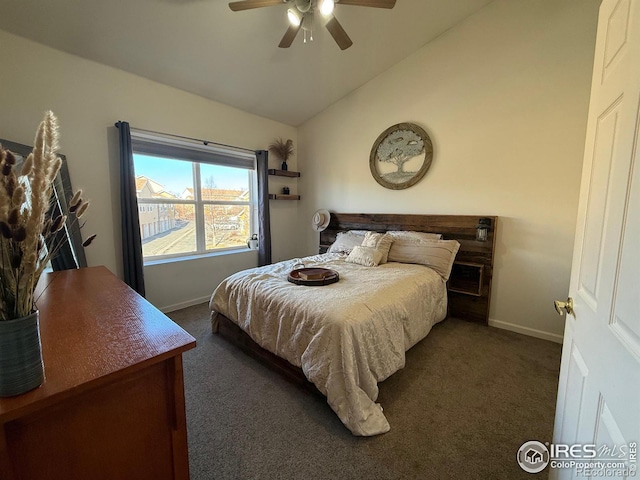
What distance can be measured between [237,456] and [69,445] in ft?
3.04

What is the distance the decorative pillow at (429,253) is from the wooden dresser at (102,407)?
2.40 metres

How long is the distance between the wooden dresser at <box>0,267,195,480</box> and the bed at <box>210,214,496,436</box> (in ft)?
2.81

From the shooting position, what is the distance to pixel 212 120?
3.35 meters

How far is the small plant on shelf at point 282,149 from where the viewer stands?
161 inches

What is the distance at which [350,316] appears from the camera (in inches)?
62.3

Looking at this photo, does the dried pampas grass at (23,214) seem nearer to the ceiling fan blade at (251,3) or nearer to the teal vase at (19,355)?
the teal vase at (19,355)

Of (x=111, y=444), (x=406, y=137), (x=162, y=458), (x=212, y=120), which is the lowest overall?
(x=162, y=458)

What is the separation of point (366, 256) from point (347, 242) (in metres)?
0.60

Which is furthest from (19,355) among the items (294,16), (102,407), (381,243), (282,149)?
(282,149)

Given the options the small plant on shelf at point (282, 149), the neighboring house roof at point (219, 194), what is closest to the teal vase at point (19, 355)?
the neighboring house roof at point (219, 194)

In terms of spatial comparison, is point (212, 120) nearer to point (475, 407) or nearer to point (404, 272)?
point (404, 272)

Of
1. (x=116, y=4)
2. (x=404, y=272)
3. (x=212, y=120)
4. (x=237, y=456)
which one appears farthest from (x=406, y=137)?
(x=237, y=456)

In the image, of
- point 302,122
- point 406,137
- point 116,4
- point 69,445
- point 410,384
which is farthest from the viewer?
point 302,122

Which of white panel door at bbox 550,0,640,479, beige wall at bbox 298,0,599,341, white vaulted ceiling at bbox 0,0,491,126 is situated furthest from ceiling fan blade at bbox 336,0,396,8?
beige wall at bbox 298,0,599,341
